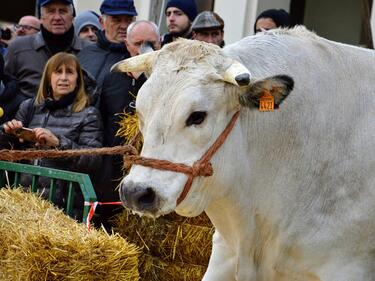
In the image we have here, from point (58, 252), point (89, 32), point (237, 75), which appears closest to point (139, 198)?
point (237, 75)

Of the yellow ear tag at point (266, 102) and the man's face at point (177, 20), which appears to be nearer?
the yellow ear tag at point (266, 102)

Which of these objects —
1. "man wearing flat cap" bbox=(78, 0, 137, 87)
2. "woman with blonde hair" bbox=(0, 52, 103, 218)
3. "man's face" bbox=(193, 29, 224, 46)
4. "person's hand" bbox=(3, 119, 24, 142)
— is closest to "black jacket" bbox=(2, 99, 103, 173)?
"woman with blonde hair" bbox=(0, 52, 103, 218)

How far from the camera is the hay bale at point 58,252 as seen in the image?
544 centimetres

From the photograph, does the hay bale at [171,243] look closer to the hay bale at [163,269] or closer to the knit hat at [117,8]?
the hay bale at [163,269]

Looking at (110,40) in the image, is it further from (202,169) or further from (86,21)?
(202,169)

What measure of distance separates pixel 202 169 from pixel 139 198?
0.40m

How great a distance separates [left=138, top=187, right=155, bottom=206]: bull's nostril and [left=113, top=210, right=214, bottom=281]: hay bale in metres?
2.30

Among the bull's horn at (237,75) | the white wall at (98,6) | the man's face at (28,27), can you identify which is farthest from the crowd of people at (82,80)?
the white wall at (98,6)

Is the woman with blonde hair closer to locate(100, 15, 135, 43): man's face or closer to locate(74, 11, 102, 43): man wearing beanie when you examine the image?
locate(100, 15, 135, 43): man's face

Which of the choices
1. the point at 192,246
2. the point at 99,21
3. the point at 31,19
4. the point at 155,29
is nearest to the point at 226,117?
the point at 192,246

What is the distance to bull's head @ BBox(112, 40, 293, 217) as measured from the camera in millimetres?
4344

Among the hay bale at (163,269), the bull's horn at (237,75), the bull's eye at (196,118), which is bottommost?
the hay bale at (163,269)

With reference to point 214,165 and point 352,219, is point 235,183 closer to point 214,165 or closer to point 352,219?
point 214,165

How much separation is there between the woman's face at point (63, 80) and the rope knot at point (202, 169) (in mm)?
2575
